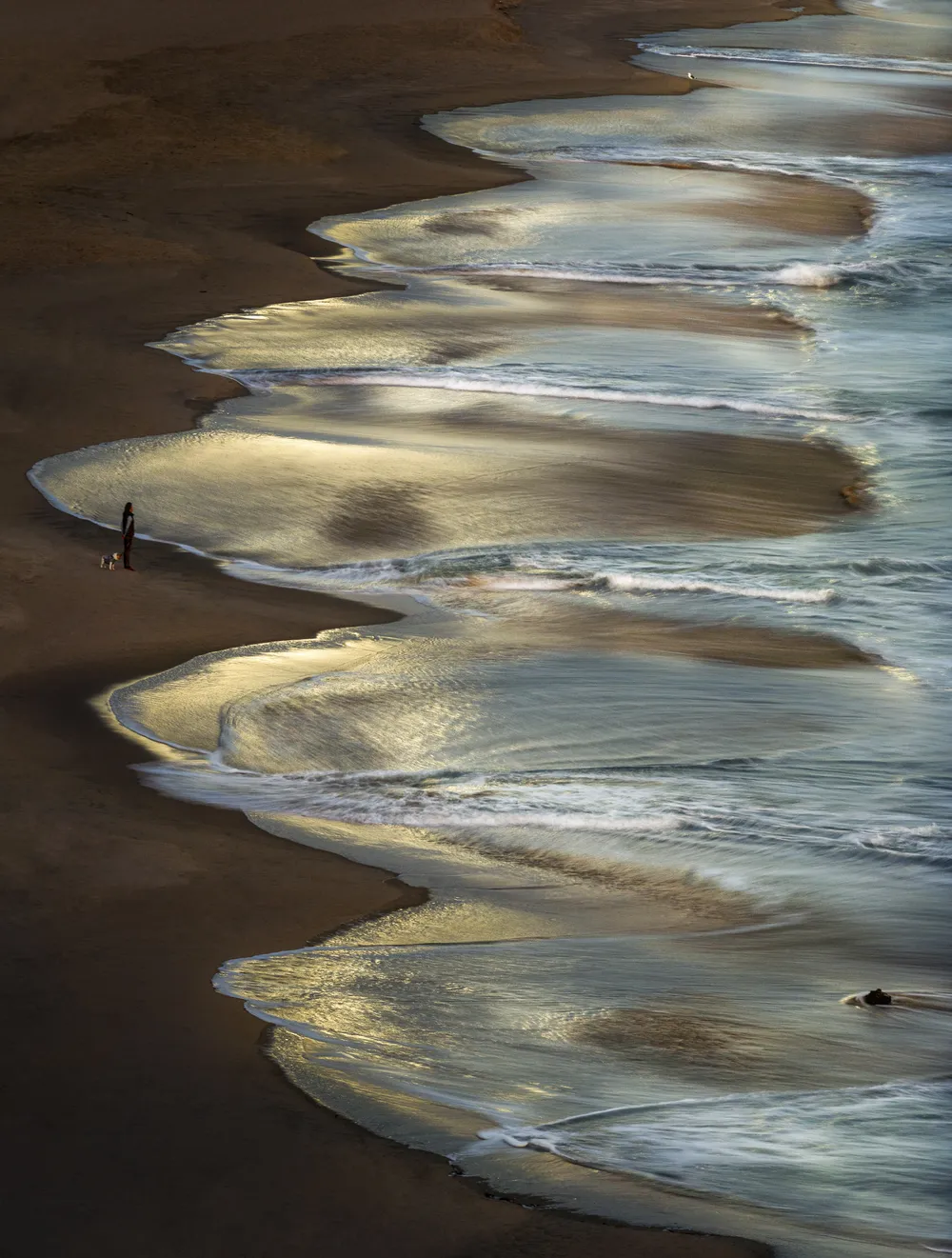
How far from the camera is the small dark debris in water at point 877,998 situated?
7137mm

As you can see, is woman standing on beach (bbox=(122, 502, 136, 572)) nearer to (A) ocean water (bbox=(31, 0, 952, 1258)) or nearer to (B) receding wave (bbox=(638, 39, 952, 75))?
(A) ocean water (bbox=(31, 0, 952, 1258))

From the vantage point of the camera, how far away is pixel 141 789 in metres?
8.71

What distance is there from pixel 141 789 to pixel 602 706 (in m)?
2.45

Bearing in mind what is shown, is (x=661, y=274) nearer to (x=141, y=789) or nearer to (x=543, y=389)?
(x=543, y=389)

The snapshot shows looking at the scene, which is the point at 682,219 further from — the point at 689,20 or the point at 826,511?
the point at 689,20

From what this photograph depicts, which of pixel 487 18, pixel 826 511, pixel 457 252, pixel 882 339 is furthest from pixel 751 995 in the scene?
pixel 487 18

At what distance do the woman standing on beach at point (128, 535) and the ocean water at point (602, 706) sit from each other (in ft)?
2.02

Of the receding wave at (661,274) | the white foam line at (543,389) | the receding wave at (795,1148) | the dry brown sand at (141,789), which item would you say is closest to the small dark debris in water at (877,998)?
the receding wave at (795,1148)

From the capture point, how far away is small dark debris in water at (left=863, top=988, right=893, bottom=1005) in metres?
7.14

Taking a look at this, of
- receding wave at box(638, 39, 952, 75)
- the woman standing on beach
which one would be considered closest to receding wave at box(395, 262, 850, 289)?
the woman standing on beach

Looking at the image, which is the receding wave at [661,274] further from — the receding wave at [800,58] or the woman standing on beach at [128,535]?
the receding wave at [800,58]

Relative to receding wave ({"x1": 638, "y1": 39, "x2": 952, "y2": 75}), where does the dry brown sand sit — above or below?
below

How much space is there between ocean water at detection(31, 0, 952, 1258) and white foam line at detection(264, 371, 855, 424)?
5 centimetres

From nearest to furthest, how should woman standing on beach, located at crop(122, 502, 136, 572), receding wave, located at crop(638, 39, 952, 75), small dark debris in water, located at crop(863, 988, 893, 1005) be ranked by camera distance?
small dark debris in water, located at crop(863, 988, 893, 1005)
woman standing on beach, located at crop(122, 502, 136, 572)
receding wave, located at crop(638, 39, 952, 75)
